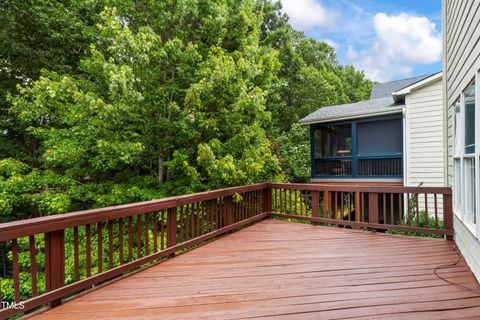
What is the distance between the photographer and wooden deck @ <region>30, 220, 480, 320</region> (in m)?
2.17

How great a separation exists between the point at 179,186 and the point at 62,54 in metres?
6.01

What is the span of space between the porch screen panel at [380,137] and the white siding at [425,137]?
0.53 meters

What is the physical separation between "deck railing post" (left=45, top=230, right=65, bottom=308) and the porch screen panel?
8.50 meters

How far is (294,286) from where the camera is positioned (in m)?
2.64

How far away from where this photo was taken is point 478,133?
99.1 inches

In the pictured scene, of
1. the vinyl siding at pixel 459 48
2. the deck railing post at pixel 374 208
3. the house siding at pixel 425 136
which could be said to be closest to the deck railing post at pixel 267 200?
the deck railing post at pixel 374 208

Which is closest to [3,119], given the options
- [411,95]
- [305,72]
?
[411,95]

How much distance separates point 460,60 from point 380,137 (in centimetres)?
554

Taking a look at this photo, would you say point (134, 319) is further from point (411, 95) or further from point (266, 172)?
point (411, 95)

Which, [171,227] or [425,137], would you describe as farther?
[425,137]

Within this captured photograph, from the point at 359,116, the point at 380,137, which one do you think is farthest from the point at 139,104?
the point at 380,137

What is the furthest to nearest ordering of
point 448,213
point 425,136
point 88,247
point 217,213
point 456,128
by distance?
1. point 425,136
2. point 217,213
3. point 448,213
4. point 456,128
5. point 88,247

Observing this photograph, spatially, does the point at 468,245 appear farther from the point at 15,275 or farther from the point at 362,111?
the point at 362,111

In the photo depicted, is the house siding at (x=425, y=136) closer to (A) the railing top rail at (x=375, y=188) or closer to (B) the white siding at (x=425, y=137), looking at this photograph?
(B) the white siding at (x=425, y=137)
